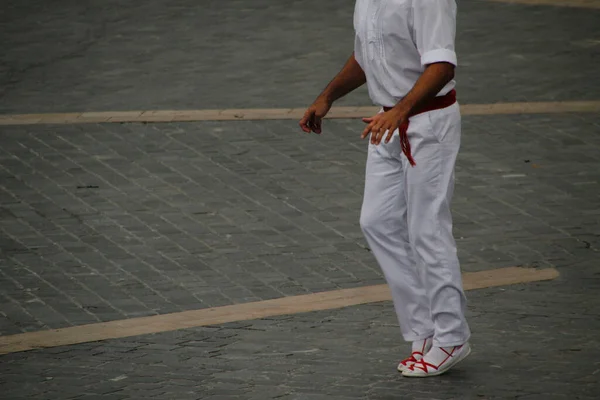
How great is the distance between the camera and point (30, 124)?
11188 mm

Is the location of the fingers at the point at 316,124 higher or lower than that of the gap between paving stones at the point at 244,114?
higher

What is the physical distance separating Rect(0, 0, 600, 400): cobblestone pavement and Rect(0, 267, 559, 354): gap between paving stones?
4.5 inches

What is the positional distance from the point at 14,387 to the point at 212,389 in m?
0.90

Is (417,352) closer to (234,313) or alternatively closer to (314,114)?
(314,114)

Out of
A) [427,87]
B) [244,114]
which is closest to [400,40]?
[427,87]

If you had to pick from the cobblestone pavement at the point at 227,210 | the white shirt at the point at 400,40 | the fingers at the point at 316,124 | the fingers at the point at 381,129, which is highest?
the white shirt at the point at 400,40

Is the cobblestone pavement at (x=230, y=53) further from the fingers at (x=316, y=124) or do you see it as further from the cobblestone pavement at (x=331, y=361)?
the fingers at (x=316, y=124)

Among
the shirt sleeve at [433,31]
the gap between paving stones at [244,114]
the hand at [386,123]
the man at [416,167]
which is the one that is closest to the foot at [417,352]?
the man at [416,167]

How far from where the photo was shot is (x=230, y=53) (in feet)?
44.8

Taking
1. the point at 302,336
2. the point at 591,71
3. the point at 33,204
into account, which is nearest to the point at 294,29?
the point at 591,71

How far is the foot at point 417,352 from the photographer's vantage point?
20.4 feet

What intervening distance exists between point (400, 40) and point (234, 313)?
2.08 m

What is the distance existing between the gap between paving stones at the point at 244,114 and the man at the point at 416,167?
509 cm

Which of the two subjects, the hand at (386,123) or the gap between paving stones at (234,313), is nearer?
the hand at (386,123)
